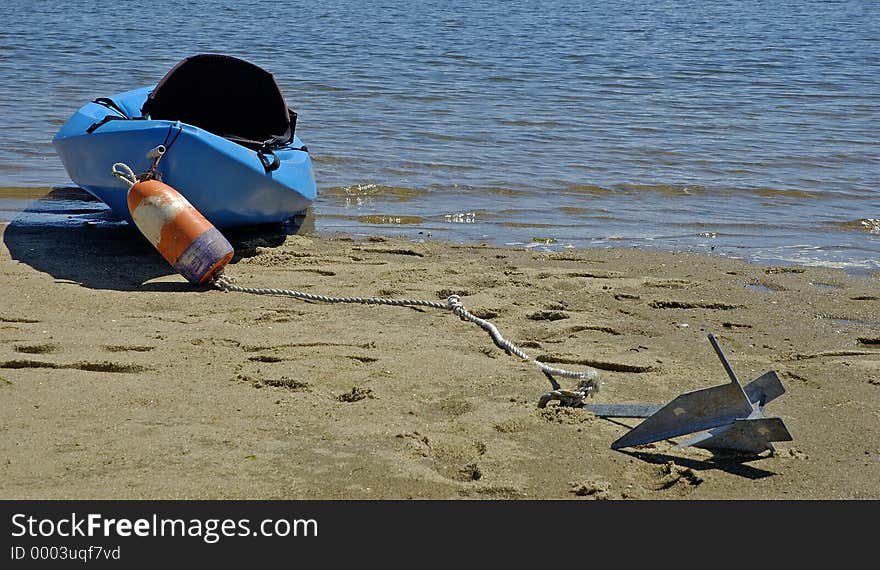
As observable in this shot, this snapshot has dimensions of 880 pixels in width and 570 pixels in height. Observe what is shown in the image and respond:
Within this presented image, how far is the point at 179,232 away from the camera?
559 cm

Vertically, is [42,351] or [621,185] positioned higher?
[42,351]

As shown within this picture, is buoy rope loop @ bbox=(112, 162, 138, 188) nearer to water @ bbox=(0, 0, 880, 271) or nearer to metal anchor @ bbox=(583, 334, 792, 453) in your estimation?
water @ bbox=(0, 0, 880, 271)

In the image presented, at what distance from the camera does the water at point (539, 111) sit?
7906 mm

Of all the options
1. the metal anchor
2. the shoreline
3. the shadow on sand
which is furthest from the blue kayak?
the metal anchor

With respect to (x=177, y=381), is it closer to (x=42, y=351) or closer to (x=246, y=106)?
(x=42, y=351)

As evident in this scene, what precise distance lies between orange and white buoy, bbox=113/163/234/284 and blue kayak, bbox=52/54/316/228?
379mm

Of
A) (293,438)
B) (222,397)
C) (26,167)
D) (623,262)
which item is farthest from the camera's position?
(26,167)

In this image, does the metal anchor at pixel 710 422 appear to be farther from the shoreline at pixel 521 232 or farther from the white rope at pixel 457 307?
the shoreline at pixel 521 232

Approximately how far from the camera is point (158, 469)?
11.1 feet

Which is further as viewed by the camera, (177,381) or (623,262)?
(623,262)

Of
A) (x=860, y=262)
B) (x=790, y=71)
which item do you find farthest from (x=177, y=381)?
(x=790, y=71)

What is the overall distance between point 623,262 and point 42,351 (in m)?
3.64

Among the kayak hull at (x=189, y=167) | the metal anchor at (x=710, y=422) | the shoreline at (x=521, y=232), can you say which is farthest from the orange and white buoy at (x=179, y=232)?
the metal anchor at (x=710, y=422)

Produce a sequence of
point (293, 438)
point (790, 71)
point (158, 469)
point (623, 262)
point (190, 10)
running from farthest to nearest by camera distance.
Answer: point (190, 10) < point (790, 71) < point (623, 262) < point (293, 438) < point (158, 469)
